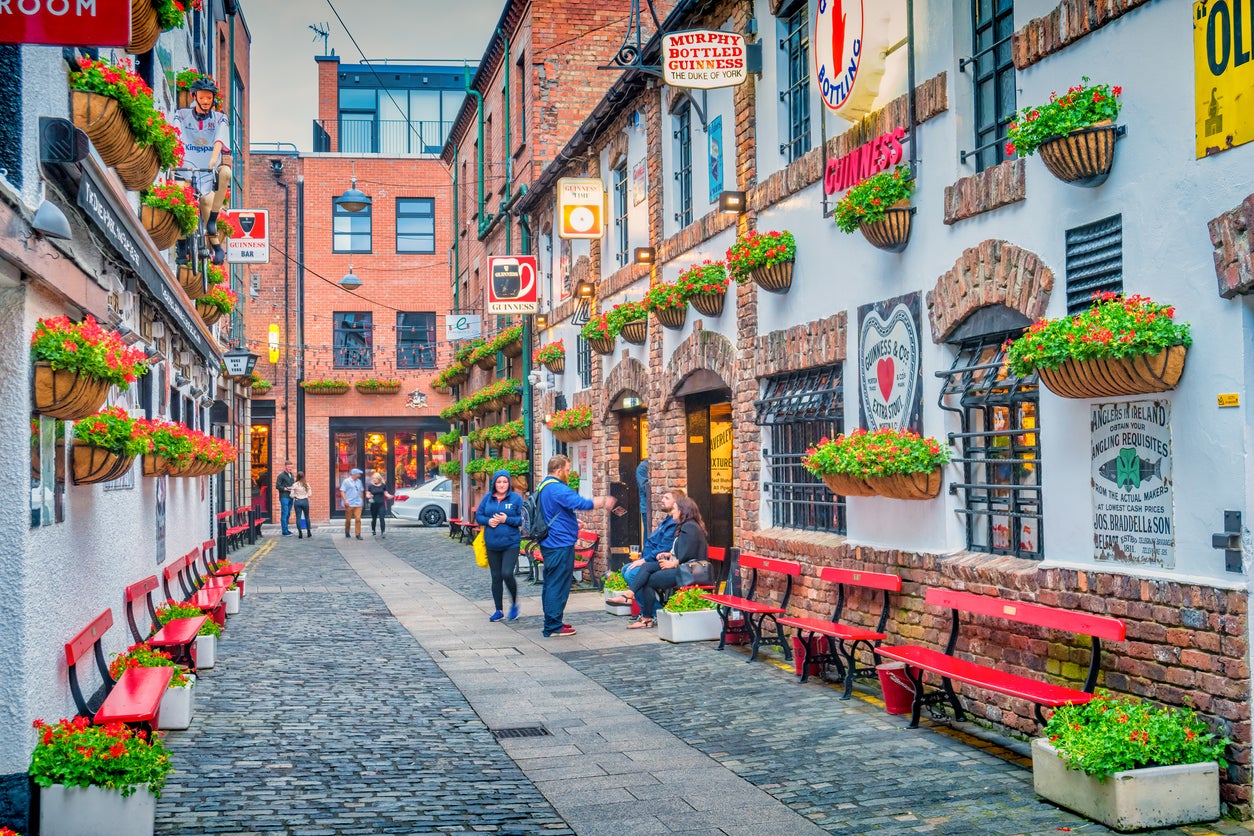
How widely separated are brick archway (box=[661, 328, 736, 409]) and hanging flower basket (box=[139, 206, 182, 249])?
5405 millimetres

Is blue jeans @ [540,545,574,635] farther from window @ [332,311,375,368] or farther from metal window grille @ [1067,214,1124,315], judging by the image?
window @ [332,311,375,368]

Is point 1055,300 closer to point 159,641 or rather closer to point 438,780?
point 438,780

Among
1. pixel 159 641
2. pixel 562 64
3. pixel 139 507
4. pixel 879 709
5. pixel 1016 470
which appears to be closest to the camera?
pixel 1016 470

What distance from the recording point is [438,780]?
7.14 meters

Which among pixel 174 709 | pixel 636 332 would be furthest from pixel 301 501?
pixel 174 709

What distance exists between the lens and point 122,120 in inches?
299

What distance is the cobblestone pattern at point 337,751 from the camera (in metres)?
6.34

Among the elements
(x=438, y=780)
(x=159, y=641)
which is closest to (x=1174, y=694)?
(x=438, y=780)

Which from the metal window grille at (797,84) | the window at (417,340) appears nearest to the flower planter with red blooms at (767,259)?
the metal window grille at (797,84)

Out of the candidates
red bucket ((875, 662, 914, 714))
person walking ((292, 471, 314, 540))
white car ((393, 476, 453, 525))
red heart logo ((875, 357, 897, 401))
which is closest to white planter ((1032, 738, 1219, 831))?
red bucket ((875, 662, 914, 714))

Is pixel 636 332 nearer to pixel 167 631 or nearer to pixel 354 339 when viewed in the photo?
pixel 167 631

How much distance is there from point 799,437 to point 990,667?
3901 mm

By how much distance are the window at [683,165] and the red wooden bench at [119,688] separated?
8.35m

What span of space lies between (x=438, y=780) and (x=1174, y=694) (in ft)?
12.8
